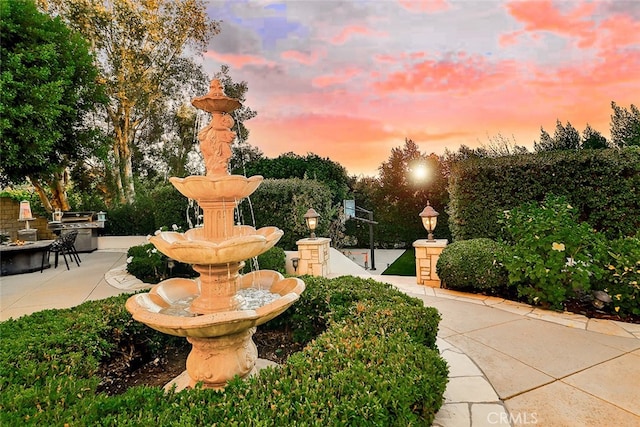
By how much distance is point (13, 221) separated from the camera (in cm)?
1164

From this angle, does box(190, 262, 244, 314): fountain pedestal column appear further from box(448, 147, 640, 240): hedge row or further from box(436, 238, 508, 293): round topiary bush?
box(448, 147, 640, 240): hedge row

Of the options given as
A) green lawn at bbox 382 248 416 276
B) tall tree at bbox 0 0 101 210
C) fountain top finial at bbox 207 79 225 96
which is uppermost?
tall tree at bbox 0 0 101 210

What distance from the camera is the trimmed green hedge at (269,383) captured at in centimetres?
136

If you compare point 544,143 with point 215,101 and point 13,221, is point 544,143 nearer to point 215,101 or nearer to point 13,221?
point 215,101

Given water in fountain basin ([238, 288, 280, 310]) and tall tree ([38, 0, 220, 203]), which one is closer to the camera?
water in fountain basin ([238, 288, 280, 310])

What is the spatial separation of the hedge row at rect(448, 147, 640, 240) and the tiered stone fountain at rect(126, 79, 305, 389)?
194 inches

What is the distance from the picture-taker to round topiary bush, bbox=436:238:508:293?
456 centimetres

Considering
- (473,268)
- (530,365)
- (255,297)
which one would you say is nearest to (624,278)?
(473,268)

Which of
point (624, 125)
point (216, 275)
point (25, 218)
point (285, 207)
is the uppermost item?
point (624, 125)

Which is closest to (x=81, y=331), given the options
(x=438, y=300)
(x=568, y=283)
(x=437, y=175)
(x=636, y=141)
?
(x=438, y=300)

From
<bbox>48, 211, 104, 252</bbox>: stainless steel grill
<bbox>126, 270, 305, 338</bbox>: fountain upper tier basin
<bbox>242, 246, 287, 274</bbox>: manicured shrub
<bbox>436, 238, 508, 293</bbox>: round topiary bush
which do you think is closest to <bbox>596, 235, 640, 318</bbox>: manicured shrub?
<bbox>436, 238, 508, 293</bbox>: round topiary bush

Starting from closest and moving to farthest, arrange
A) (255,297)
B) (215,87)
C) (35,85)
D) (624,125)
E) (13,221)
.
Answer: (215,87)
(255,297)
(35,85)
(624,125)
(13,221)

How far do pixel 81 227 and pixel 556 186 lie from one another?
43.8 feet

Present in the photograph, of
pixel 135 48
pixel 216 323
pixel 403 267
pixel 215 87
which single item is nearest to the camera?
pixel 216 323
